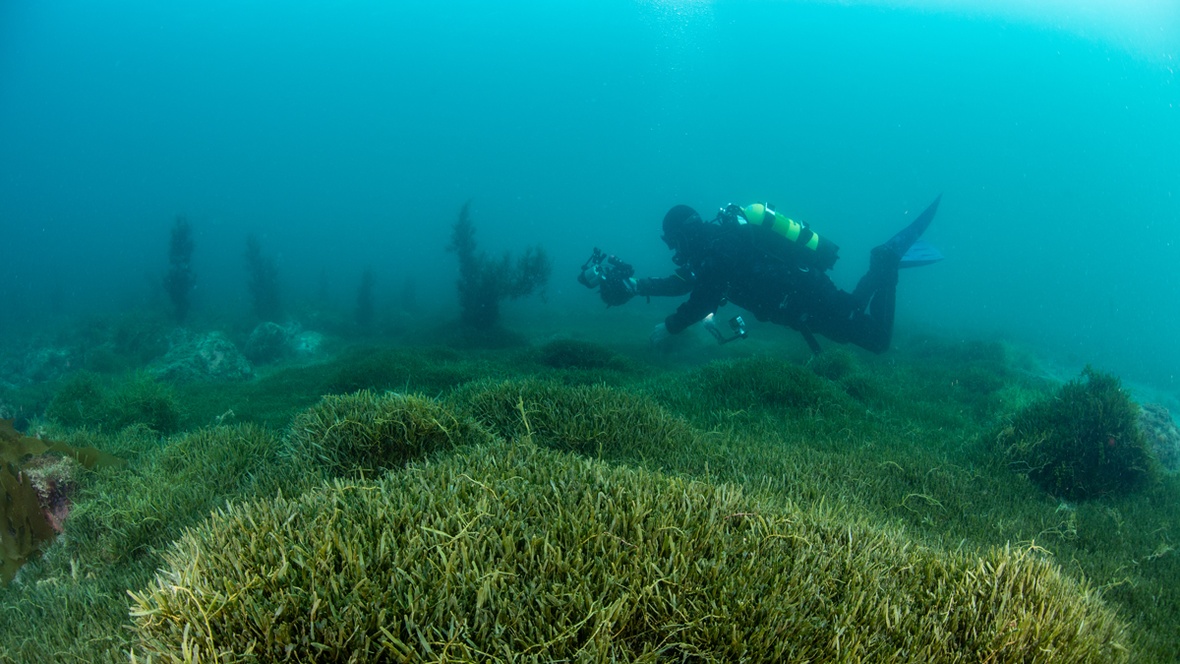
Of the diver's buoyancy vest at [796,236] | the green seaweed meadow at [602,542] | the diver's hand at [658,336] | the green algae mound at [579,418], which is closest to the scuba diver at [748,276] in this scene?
the diver's buoyancy vest at [796,236]

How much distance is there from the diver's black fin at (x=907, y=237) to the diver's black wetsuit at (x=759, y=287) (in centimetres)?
192

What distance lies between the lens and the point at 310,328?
23.7m

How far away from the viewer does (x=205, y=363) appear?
668 inches

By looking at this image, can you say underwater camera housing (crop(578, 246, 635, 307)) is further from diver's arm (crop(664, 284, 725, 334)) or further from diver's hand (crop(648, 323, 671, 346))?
diver's hand (crop(648, 323, 671, 346))

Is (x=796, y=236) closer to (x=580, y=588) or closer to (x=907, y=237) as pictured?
(x=907, y=237)

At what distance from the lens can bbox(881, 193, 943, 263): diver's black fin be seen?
1558cm

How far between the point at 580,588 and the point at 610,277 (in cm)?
1191

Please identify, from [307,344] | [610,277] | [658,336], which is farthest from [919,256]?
[307,344]

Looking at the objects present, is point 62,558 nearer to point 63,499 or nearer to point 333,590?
point 63,499

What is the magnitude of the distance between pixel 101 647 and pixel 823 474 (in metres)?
4.54

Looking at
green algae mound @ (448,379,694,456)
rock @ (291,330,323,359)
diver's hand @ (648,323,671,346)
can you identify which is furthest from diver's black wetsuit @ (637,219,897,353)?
rock @ (291,330,323,359)

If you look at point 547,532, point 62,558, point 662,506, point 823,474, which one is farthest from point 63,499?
point 823,474

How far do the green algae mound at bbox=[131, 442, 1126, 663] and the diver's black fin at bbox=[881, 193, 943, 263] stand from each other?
14.6 meters

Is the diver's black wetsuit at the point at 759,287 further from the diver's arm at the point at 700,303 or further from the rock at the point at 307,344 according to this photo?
the rock at the point at 307,344
